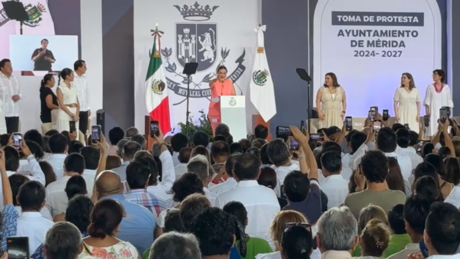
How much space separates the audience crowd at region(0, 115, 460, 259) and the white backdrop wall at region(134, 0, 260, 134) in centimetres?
632

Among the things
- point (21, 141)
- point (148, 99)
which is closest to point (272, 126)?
point (148, 99)

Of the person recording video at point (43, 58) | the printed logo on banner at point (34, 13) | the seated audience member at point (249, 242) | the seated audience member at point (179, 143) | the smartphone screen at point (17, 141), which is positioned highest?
the printed logo on banner at point (34, 13)

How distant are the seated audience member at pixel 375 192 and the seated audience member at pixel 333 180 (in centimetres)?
51

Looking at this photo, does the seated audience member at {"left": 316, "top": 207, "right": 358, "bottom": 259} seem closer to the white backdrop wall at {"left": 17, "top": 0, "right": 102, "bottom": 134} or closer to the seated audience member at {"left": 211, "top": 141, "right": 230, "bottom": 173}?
the seated audience member at {"left": 211, "top": 141, "right": 230, "bottom": 173}

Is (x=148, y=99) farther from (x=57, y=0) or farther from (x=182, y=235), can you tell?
(x=182, y=235)

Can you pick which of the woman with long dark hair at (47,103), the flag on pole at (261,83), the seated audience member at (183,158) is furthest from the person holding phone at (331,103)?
the seated audience member at (183,158)

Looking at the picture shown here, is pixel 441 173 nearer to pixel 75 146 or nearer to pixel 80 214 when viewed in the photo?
pixel 80 214

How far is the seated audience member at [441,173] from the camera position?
195 inches

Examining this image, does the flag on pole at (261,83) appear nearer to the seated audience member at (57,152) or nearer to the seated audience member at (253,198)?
the seated audience member at (57,152)

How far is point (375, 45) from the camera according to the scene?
13.5m

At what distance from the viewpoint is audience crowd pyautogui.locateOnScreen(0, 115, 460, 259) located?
9.57ft

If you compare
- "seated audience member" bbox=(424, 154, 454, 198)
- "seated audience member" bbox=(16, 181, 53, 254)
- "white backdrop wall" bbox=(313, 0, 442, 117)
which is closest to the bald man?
"seated audience member" bbox=(16, 181, 53, 254)

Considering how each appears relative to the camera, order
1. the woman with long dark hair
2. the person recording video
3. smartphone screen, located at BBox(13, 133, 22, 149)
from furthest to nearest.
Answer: the person recording video
the woman with long dark hair
smartphone screen, located at BBox(13, 133, 22, 149)

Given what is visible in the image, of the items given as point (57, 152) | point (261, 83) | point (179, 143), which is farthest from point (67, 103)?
point (57, 152)
